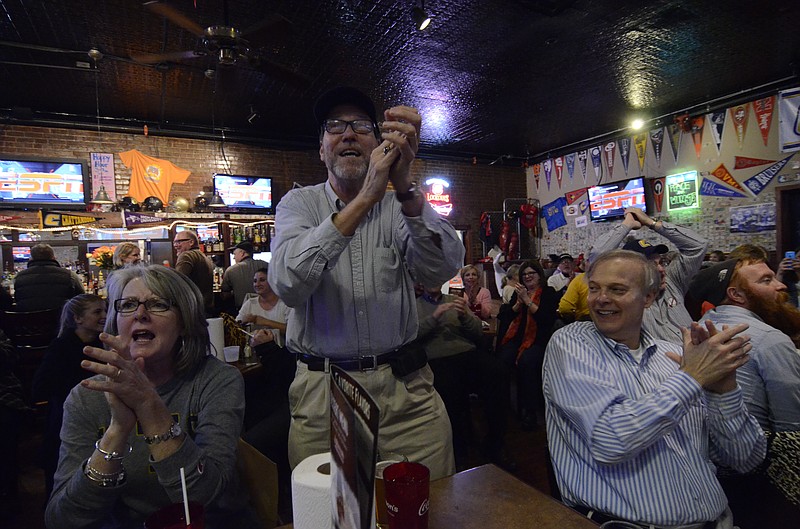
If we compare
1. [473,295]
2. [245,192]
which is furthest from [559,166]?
[245,192]

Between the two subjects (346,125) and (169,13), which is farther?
(169,13)

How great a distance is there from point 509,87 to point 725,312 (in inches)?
194

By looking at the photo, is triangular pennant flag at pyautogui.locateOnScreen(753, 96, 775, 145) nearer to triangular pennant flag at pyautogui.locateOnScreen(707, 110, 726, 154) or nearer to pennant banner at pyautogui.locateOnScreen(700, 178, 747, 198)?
triangular pennant flag at pyautogui.locateOnScreen(707, 110, 726, 154)

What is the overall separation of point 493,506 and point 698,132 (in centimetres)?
823

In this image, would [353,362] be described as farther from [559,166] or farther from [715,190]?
[559,166]

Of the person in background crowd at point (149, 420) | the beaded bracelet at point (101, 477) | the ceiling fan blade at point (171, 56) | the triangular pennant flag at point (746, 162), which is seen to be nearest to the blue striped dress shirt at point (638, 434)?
the person in background crowd at point (149, 420)

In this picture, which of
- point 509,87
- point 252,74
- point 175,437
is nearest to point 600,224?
point 509,87

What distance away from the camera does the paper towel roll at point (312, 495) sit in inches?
29.7

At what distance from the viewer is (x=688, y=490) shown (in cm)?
138

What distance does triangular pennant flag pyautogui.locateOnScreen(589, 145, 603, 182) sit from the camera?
355 inches

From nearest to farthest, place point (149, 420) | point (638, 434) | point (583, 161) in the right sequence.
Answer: point (149, 420) < point (638, 434) < point (583, 161)

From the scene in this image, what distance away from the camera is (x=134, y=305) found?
4.73ft

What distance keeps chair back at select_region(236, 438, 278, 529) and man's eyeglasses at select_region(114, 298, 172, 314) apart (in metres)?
0.51

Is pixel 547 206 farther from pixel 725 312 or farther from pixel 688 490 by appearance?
pixel 688 490
